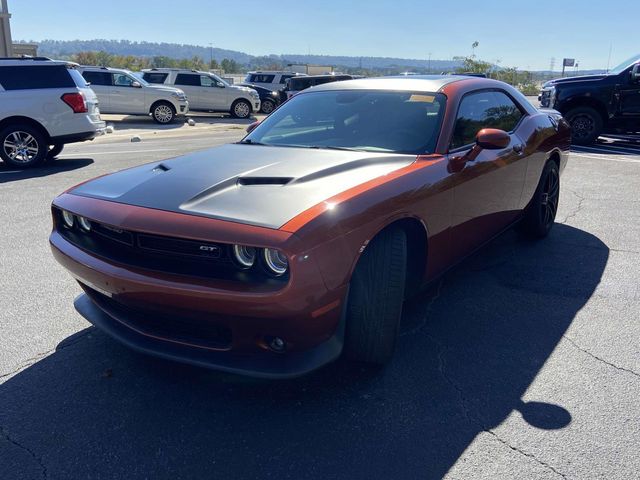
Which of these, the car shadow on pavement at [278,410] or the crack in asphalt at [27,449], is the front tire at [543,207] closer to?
the car shadow on pavement at [278,410]

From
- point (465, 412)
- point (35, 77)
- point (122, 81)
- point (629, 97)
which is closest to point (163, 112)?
point (122, 81)

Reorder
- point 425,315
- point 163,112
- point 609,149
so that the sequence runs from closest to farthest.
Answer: point 425,315 < point 609,149 < point 163,112

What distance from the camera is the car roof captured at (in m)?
4.07

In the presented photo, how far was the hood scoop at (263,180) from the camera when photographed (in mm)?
2916

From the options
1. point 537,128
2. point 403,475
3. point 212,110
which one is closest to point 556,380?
point 403,475

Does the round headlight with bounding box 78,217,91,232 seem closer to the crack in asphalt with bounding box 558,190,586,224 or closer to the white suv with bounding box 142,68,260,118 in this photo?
the crack in asphalt with bounding box 558,190,586,224

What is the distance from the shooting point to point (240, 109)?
21.9 metres

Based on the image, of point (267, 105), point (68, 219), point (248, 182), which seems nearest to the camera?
point (248, 182)

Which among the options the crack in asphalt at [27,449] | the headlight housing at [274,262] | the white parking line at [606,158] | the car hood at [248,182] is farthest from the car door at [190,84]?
the headlight housing at [274,262]

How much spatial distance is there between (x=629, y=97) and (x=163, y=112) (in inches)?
552

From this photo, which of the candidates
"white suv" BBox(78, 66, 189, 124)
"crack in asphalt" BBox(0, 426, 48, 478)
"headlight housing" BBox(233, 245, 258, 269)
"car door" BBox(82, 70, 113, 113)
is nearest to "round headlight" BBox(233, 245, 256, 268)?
"headlight housing" BBox(233, 245, 258, 269)

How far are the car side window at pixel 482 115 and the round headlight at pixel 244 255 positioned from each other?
5.88 feet

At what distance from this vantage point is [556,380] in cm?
302

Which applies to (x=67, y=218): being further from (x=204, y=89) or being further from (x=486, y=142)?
(x=204, y=89)
